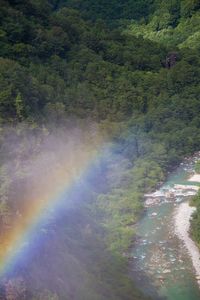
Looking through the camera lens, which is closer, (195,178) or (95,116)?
(195,178)

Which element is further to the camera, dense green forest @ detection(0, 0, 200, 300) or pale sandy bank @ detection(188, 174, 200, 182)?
pale sandy bank @ detection(188, 174, 200, 182)

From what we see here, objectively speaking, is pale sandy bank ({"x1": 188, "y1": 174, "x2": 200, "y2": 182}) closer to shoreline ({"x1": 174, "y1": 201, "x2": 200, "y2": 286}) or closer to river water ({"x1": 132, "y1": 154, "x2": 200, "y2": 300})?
river water ({"x1": 132, "y1": 154, "x2": 200, "y2": 300})

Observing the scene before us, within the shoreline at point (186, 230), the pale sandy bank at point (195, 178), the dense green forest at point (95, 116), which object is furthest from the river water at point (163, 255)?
the pale sandy bank at point (195, 178)

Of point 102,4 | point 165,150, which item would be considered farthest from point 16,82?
point 102,4

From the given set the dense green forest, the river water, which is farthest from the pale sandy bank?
the river water

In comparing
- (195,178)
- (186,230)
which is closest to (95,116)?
(195,178)

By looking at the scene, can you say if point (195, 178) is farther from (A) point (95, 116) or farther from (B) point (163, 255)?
(B) point (163, 255)
